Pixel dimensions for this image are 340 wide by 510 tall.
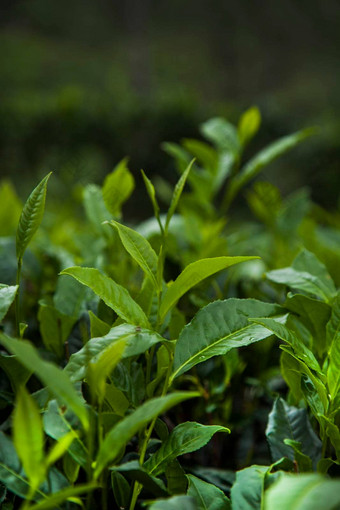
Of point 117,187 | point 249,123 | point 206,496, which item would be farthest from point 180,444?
point 249,123

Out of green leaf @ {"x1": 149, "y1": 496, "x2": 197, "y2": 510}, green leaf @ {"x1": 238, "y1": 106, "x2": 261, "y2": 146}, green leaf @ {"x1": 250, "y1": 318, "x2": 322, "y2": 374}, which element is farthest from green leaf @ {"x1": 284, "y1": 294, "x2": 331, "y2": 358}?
green leaf @ {"x1": 238, "y1": 106, "x2": 261, "y2": 146}

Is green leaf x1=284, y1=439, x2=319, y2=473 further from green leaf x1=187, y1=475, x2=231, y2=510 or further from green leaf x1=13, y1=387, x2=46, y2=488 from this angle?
green leaf x1=13, y1=387, x2=46, y2=488

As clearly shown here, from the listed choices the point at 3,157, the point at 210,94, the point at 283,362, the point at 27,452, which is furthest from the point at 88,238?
the point at 210,94

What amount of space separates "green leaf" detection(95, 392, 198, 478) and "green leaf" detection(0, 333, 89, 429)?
4cm

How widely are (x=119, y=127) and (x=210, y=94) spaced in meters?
7.52

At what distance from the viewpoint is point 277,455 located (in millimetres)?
705

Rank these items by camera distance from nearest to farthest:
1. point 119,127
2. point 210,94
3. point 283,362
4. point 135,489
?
point 135,489 → point 283,362 → point 119,127 → point 210,94

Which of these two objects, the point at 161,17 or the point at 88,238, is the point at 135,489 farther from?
the point at 161,17

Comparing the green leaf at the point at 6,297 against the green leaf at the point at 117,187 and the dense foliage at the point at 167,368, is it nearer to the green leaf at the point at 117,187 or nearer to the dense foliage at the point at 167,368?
the dense foliage at the point at 167,368

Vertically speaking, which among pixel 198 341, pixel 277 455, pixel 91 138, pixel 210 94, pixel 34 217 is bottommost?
pixel 210 94

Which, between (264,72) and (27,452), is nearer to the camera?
(27,452)

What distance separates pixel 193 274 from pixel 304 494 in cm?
29

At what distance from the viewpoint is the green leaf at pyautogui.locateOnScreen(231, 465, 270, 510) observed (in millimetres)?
572

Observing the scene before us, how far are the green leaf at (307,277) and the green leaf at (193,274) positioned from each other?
210 mm
